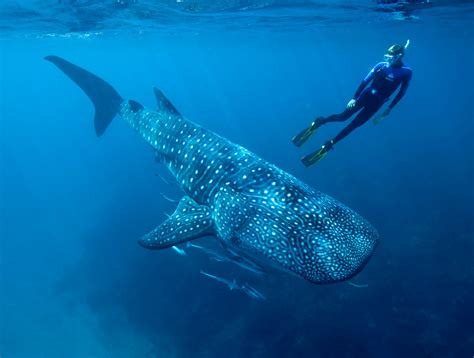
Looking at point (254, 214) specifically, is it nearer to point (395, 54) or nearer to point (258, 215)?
point (258, 215)

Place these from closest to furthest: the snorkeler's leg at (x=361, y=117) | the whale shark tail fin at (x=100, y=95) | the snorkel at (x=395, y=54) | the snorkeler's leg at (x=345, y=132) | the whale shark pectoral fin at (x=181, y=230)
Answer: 1. the whale shark pectoral fin at (x=181, y=230)
2. the snorkeler's leg at (x=345, y=132)
3. the snorkel at (x=395, y=54)
4. the snorkeler's leg at (x=361, y=117)
5. the whale shark tail fin at (x=100, y=95)

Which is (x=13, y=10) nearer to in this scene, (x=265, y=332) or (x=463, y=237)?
(x=265, y=332)

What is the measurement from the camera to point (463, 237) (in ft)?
49.1

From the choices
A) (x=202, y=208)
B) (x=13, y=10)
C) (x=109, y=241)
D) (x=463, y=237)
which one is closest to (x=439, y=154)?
(x=463, y=237)

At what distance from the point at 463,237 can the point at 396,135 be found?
64.3ft

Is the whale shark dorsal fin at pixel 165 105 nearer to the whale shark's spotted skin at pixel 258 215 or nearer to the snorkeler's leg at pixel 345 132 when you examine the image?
the whale shark's spotted skin at pixel 258 215

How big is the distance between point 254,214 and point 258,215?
80 mm

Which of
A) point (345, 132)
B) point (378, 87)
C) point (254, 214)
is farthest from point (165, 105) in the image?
point (378, 87)

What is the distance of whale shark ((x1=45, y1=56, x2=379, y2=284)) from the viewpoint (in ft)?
15.6

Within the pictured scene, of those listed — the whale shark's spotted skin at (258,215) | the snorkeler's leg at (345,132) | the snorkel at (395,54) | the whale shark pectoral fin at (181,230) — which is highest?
the snorkel at (395,54)

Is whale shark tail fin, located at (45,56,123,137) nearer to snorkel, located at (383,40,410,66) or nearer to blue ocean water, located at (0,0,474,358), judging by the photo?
blue ocean water, located at (0,0,474,358)

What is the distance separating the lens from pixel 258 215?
219 inches

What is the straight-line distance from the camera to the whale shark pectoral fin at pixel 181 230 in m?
6.01

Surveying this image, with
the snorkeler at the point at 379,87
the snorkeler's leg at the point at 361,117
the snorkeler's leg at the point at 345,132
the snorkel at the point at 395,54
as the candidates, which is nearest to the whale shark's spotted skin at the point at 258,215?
the snorkeler's leg at the point at 345,132
